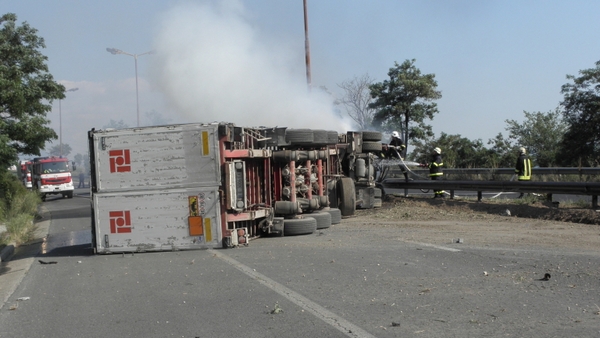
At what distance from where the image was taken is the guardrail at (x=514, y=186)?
532 inches

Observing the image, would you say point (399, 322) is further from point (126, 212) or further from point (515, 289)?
point (126, 212)

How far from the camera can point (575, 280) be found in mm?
7137

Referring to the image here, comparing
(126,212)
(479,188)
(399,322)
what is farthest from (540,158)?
(399,322)

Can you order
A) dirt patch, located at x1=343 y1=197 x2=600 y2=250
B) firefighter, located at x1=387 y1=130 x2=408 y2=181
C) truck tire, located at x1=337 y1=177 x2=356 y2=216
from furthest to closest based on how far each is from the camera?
firefighter, located at x1=387 y1=130 x2=408 y2=181, truck tire, located at x1=337 y1=177 x2=356 y2=216, dirt patch, located at x1=343 y1=197 x2=600 y2=250

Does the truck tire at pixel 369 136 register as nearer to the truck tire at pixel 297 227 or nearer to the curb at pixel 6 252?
the truck tire at pixel 297 227

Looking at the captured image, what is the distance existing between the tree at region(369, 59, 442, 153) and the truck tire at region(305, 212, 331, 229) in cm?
2084

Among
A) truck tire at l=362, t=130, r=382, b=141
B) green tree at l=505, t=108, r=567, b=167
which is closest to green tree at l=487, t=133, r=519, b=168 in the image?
green tree at l=505, t=108, r=567, b=167

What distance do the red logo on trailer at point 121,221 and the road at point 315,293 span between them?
1.47 ft

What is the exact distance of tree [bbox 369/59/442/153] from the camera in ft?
109

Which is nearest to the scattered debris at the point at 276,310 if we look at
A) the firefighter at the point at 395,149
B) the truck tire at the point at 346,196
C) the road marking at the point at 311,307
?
the road marking at the point at 311,307

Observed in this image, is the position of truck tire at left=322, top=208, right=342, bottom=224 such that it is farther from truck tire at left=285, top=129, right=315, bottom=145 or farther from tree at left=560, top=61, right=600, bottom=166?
tree at left=560, top=61, right=600, bottom=166

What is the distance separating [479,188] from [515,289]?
10.3 meters

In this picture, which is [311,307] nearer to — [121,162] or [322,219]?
[121,162]

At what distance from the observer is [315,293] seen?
7023 millimetres
